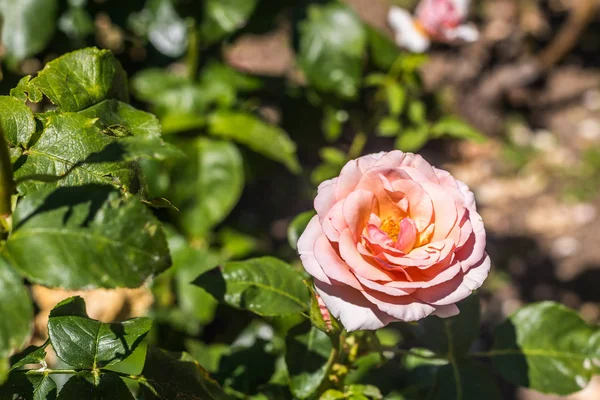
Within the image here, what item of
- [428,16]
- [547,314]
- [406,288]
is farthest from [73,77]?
[428,16]

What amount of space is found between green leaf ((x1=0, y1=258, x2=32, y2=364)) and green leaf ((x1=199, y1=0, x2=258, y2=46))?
4.40 ft

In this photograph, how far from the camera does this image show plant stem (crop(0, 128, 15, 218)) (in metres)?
0.63

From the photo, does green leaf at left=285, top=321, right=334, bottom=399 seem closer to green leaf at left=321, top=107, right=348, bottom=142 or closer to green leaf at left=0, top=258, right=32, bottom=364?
green leaf at left=0, top=258, right=32, bottom=364

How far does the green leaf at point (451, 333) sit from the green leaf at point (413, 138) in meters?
1.06

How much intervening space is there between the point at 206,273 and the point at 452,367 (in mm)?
433

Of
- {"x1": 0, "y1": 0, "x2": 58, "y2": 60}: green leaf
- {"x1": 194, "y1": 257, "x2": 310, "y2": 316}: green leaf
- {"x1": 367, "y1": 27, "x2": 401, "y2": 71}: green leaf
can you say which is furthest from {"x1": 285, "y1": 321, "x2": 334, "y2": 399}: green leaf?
{"x1": 367, "y1": 27, "x2": 401, "y2": 71}: green leaf

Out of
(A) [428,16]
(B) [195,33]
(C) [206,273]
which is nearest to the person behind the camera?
(C) [206,273]

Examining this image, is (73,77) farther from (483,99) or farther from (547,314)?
(483,99)

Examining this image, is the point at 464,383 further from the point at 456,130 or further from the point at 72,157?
the point at 456,130

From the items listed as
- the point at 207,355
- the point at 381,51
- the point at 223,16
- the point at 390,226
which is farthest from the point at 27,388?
the point at 381,51

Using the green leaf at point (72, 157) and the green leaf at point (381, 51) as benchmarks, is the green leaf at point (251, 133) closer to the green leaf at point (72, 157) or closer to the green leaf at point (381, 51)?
the green leaf at point (381, 51)

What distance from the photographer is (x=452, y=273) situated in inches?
29.0

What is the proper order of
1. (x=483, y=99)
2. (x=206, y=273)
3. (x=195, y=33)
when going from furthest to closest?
(x=483, y=99) → (x=195, y=33) → (x=206, y=273)

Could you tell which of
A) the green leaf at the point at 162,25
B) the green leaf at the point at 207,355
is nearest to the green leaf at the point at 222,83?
the green leaf at the point at 162,25
